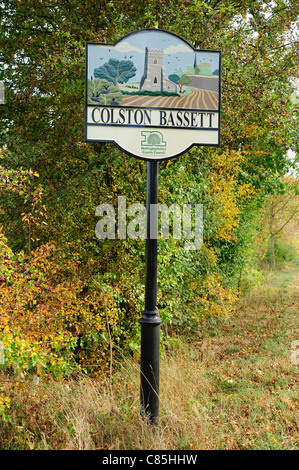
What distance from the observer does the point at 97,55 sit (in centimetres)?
355

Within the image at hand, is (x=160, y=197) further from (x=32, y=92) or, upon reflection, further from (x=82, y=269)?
(x=32, y=92)

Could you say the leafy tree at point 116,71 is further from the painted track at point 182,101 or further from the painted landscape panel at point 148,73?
the painted track at point 182,101

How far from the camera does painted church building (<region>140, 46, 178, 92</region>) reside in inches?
141

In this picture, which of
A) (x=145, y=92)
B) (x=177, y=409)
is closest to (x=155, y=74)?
(x=145, y=92)

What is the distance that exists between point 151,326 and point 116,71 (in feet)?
7.07

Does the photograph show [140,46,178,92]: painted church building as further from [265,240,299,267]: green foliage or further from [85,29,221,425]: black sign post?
[265,240,299,267]: green foliage

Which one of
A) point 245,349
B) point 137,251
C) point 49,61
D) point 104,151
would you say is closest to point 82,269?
point 137,251

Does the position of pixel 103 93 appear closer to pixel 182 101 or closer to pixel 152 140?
pixel 152 140

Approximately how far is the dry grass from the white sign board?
7.49ft

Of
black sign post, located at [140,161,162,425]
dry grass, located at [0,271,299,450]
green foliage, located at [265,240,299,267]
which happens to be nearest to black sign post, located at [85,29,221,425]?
black sign post, located at [140,161,162,425]

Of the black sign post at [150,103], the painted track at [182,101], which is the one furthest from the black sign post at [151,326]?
the painted track at [182,101]

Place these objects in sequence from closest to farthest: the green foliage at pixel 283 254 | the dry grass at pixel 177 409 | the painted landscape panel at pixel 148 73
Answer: the dry grass at pixel 177 409 < the painted landscape panel at pixel 148 73 < the green foliage at pixel 283 254

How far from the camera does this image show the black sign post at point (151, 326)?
3635 mm

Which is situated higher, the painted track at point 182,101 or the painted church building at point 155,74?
the painted church building at point 155,74
